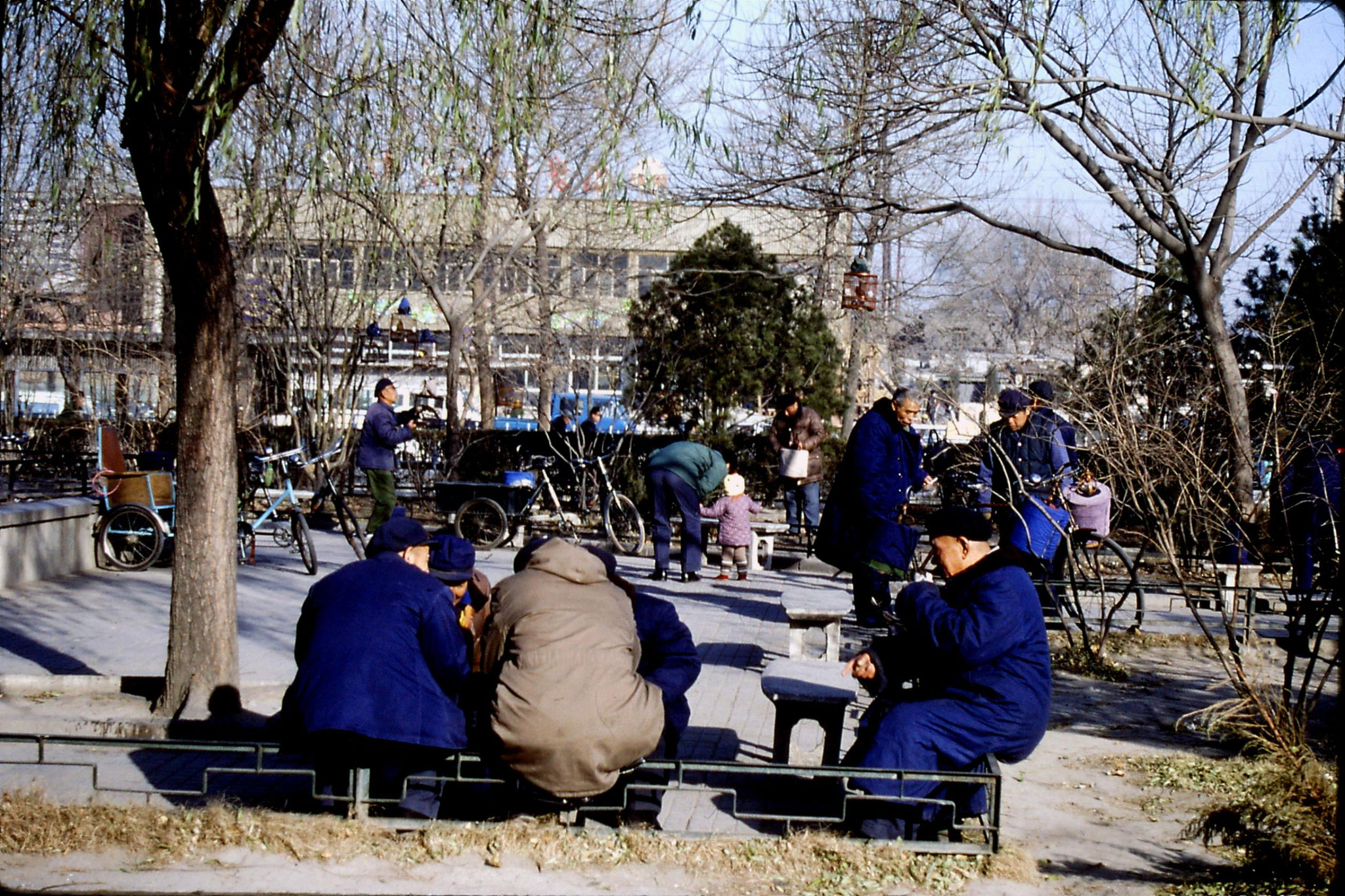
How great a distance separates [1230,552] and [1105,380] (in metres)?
5.65

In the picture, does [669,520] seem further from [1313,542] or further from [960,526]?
[960,526]

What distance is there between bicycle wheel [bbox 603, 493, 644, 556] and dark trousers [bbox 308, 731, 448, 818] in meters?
10.5

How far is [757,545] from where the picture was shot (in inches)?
605

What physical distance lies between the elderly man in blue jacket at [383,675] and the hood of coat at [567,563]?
427 millimetres

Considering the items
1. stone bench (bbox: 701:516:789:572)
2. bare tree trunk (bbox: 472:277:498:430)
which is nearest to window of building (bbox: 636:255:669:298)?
bare tree trunk (bbox: 472:277:498:430)

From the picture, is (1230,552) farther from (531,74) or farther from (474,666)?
(474,666)

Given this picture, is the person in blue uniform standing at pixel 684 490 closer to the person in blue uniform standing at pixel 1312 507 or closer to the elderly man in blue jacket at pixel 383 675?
the person in blue uniform standing at pixel 1312 507

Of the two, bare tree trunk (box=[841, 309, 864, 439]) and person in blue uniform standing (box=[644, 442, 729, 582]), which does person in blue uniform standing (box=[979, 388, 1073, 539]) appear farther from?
bare tree trunk (box=[841, 309, 864, 439])

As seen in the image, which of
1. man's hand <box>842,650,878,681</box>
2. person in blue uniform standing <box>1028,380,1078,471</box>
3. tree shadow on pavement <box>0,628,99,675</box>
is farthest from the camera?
person in blue uniform standing <box>1028,380,1078,471</box>

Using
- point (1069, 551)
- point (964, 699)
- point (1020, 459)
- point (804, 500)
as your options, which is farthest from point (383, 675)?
point (804, 500)

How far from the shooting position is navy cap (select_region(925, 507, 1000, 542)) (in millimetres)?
5750

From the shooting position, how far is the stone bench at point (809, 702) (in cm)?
618

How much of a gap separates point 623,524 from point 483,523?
5.67 feet

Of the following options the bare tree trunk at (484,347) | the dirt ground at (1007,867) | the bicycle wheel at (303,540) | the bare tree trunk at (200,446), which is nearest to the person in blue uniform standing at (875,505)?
the dirt ground at (1007,867)
